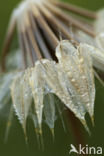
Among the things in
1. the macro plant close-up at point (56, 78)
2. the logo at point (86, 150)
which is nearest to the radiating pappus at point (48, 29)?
the macro plant close-up at point (56, 78)

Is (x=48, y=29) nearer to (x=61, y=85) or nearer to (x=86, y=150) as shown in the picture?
(x=61, y=85)

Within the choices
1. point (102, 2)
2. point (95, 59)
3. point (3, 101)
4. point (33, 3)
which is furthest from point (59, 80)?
point (102, 2)

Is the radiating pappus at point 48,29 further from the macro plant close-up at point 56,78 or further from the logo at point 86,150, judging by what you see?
the logo at point 86,150

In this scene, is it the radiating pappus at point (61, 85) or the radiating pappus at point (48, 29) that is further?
the radiating pappus at point (48, 29)

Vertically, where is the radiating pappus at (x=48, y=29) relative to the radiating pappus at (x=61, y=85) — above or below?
above

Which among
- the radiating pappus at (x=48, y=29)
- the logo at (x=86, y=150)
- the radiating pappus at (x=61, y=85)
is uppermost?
the radiating pappus at (x=48, y=29)

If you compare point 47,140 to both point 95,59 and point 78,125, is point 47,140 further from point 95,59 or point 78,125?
point 95,59

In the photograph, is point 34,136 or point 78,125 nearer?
point 78,125
